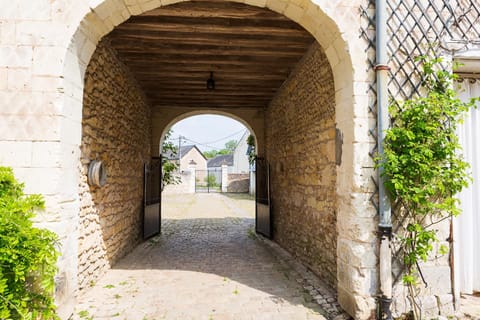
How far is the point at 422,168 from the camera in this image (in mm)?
2418

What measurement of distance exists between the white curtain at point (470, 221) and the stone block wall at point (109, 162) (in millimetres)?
3847

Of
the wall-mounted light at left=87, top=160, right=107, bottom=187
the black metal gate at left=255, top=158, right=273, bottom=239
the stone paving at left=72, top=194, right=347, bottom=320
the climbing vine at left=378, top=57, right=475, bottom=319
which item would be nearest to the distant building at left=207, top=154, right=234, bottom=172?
the black metal gate at left=255, top=158, right=273, bottom=239

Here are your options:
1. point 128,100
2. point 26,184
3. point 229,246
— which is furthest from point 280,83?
point 26,184

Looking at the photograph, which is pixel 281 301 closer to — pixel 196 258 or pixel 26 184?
pixel 196 258

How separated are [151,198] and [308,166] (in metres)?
3.69

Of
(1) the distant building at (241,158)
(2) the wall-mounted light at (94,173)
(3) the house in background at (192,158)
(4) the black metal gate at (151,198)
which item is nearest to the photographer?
(2) the wall-mounted light at (94,173)

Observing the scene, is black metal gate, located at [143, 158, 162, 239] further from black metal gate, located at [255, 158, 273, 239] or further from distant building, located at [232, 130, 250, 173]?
distant building, located at [232, 130, 250, 173]

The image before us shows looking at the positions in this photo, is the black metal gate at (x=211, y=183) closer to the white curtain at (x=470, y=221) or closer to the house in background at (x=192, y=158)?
the house in background at (x=192, y=158)

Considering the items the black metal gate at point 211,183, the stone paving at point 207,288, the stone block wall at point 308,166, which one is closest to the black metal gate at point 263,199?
the stone block wall at point 308,166

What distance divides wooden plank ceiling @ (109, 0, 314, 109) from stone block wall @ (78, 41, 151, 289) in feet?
1.33

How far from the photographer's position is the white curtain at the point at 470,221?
9.62 feet

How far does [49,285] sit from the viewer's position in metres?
2.15

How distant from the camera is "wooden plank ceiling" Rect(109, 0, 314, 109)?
3428 mm

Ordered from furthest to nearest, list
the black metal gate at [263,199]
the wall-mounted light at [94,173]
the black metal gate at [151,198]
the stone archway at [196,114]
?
the stone archway at [196,114] < the black metal gate at [263,199] < the black metal gate at [151,198] < the wall-mounted light at [94,173]
